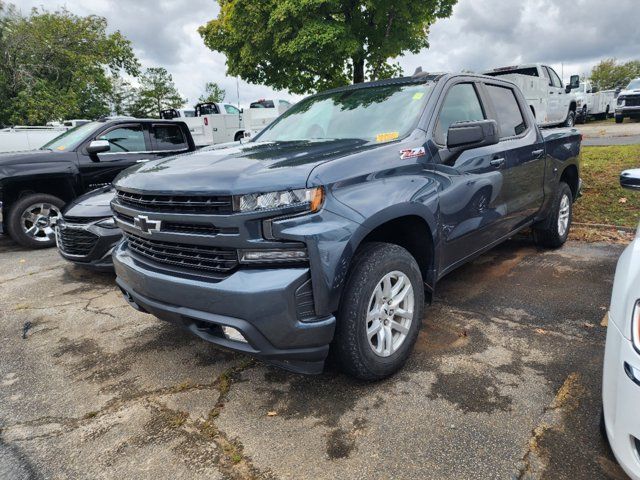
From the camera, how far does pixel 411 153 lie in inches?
111

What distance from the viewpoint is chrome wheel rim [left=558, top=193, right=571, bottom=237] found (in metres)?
4.95

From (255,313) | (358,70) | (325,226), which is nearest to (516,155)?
(325,226)

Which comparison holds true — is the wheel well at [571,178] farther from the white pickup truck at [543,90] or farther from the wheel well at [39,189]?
the white pickup truck at [543,90]

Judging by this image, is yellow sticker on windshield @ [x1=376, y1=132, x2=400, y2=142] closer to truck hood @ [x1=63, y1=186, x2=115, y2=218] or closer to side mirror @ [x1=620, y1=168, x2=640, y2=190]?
side mirror @ [x1=620, y1=168, x2=640, y2=190]

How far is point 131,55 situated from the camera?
1211 inches

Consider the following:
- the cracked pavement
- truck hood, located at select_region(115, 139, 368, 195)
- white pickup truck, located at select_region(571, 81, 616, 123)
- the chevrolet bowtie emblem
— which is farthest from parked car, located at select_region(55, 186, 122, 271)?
white pickup truck, located at select_region(571, 81, 616, 123)

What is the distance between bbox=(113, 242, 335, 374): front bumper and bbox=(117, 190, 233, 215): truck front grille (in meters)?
0.33

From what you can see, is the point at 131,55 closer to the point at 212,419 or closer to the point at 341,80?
the point at 341,80

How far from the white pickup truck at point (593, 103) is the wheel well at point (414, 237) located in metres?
21.5

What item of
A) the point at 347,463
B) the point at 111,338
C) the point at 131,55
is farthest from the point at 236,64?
the point at 131,55

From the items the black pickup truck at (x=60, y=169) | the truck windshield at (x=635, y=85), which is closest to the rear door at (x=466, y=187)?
the black pickup truck at (x=60, y=169)

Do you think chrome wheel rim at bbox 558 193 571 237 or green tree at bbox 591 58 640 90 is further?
green tree at bbox 591 58 640 90

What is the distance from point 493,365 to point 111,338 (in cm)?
275

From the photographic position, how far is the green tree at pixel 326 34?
788 cm
